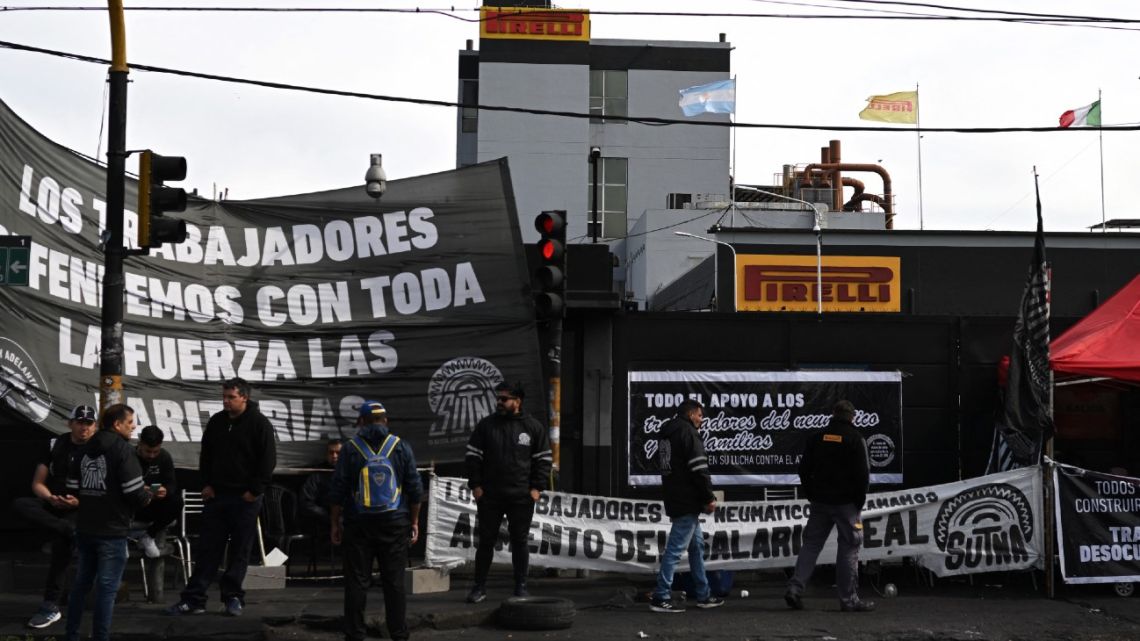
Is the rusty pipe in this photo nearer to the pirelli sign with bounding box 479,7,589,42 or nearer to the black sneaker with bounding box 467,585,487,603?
the pirelli sign with bounding box 479,7,589,42

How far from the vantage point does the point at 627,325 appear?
12.8 m

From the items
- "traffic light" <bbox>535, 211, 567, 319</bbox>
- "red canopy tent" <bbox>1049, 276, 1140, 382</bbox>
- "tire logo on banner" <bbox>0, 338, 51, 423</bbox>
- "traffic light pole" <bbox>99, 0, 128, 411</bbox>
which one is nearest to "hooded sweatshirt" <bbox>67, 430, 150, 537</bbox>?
"traffic light pole" <bbox>99, 0, 128, 411</bbox>

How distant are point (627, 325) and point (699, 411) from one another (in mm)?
2822

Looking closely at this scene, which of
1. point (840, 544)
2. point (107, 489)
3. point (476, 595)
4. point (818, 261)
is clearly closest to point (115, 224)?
point (107, 489)

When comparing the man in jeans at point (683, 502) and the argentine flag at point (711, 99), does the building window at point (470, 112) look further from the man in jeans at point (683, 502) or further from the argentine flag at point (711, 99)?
the man in jeans at point (683, 502)

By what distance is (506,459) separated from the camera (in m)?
9.88

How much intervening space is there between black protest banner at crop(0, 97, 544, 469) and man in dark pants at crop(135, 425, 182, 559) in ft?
4.99

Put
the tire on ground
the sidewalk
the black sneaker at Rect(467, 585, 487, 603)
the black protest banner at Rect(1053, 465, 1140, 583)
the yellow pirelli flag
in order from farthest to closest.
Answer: the yellow pirelli flag, the black protest banner at Rect(1053, 465, 1140, 583), the black sneaker at Rect(467, 585, 487, 603), the tire on ground, the sidewalk

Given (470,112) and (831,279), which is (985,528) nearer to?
(831,279)

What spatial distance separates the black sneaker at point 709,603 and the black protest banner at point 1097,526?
3.28m

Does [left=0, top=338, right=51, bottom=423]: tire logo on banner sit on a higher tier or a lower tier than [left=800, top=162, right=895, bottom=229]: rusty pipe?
lower

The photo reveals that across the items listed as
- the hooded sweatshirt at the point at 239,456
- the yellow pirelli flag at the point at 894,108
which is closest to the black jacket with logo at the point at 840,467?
the hooded sweatshirt at the point at 239,456

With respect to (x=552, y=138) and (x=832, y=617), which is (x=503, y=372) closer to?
(x=832, y=617)

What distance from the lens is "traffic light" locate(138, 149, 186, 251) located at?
10.2m
